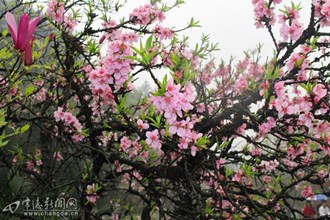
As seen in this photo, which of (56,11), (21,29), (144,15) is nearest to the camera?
(21,29)

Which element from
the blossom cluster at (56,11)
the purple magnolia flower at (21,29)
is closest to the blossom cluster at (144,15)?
the blossom cluster at (56,11)

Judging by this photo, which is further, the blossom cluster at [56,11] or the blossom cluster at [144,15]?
the blossom cluster at [144,15]

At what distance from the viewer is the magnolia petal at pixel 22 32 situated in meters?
1.67

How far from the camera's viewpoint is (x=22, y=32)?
1699 mm

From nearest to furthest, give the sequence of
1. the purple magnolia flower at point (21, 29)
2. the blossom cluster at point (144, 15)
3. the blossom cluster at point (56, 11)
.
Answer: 1. the purple magnolia flower at point (21, 29)
2. the blossom cluster at point (56, 11)
3. the blossom cluster at point (144, 15)

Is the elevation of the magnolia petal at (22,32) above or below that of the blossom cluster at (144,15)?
below

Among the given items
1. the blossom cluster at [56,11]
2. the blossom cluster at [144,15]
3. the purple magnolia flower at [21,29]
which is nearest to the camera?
the purple magnolia flower at [21,29]

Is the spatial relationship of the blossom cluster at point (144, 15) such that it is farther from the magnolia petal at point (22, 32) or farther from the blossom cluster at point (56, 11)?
the magnolia petal at point (22, 32)

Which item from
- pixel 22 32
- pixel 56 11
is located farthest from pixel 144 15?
pixel 22 32

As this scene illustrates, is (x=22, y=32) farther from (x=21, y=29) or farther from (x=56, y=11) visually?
(x=56, y=11)

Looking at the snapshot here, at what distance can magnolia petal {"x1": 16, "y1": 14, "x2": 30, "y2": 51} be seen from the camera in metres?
1.67

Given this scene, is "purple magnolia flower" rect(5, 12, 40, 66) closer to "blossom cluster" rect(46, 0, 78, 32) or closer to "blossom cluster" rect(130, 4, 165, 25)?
"blossom cluster" rect(46, 0, 78, 32)

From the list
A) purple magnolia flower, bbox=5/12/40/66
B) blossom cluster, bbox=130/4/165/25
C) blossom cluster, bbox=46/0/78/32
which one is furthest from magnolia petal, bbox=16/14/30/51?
blossom cluster, bbox=130/4/165/25

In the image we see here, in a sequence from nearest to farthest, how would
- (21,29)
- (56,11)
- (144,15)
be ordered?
(21,29) < (56,11) < (144,15)
